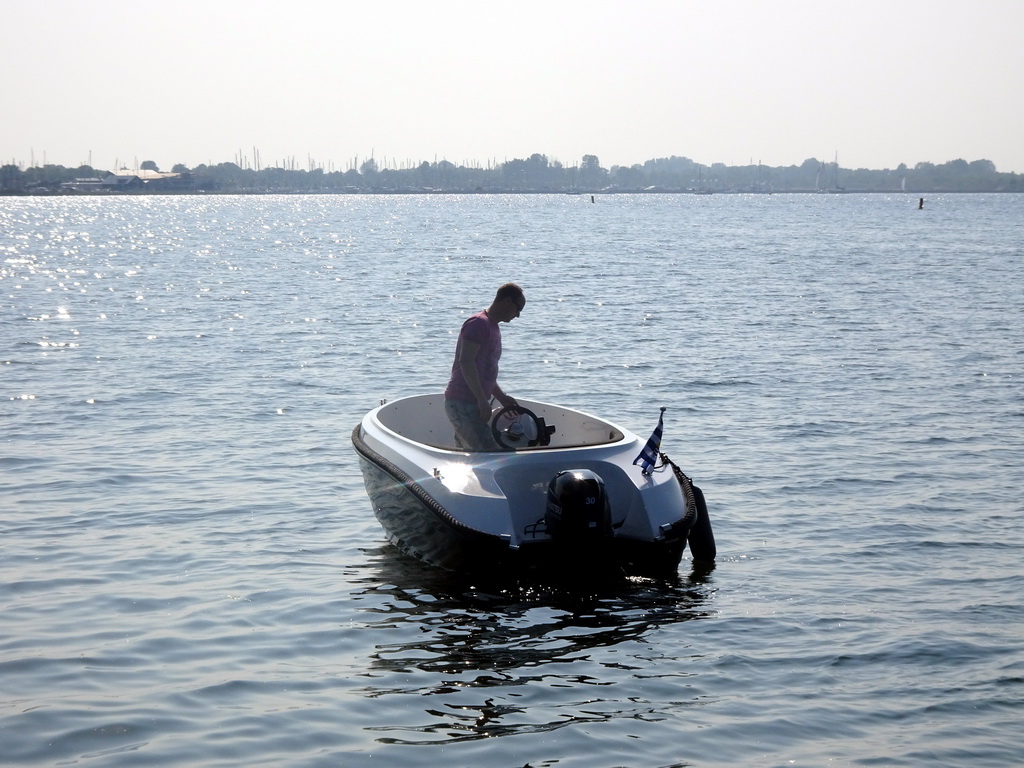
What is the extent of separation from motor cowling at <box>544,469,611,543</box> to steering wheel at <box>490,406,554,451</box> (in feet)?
5.46

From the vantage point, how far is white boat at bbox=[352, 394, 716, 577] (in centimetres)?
932

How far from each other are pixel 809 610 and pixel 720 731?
8.62ft

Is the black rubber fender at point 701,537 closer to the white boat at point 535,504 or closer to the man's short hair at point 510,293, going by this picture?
the white boat at point 535,504

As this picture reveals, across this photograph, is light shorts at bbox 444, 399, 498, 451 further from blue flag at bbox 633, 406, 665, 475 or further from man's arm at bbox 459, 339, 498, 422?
blue flag at bbox 633, 406, 665, 475

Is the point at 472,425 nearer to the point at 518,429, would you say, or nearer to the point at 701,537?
the point at 518,429

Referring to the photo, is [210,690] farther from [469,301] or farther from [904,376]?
[469,301]

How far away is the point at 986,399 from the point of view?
2008cm

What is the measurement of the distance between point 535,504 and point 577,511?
0.84 m

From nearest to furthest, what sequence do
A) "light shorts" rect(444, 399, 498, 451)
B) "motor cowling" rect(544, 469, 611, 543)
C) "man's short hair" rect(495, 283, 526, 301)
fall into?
"motor cowling" rect(544, 469, 611, 543) < "man's short hair" rect(495, 283, 526, 301) < "light shorts" rect(444, 399, 498, 451)

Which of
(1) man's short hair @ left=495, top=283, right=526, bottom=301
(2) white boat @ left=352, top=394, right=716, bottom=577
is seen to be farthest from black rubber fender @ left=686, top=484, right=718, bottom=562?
(1) man's short hair @ left=495, top=283, right=526, bottom=301

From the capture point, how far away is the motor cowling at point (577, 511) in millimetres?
9234

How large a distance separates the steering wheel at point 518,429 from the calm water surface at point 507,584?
55.9 inches

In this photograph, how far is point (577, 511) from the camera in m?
9.23

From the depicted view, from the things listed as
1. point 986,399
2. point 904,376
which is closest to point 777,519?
point 986,399
